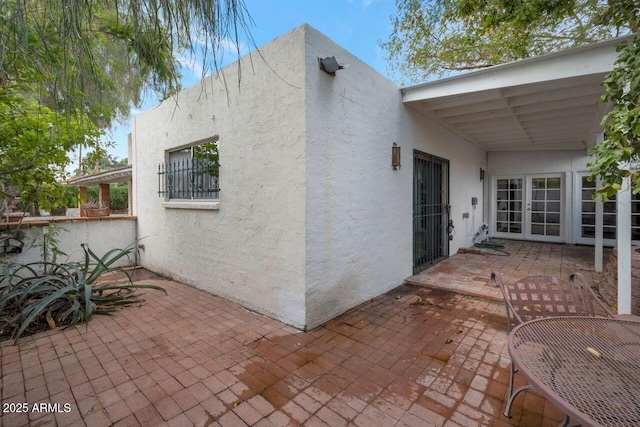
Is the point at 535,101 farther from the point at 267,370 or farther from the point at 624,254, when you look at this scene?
the point at 267,370

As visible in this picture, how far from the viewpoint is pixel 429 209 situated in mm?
6031

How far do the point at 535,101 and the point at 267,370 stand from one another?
5497 mm

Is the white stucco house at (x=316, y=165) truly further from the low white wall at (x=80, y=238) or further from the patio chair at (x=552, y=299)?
the patio chair at (x=552, y=299)

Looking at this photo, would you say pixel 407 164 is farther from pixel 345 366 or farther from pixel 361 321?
pixel 345 366

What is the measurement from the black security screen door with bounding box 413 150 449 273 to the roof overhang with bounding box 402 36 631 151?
970 millimetres

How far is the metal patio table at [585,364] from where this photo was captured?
122 centimetres

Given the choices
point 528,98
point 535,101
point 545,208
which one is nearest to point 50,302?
point 528,98

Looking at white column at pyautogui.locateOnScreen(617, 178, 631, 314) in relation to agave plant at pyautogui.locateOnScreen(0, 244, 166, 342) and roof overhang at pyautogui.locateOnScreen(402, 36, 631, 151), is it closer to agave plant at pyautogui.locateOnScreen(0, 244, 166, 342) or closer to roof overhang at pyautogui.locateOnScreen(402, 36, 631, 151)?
roof overhang at pyautogui.locateOnScreen(402, 36, 631, 151)

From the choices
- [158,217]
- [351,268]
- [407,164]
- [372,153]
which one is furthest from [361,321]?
[158,217]

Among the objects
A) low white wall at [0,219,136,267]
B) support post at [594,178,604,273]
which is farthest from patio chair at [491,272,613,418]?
low white wall at [0,219,136,267]

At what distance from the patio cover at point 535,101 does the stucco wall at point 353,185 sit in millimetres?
768

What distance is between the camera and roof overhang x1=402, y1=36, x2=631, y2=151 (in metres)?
3.36

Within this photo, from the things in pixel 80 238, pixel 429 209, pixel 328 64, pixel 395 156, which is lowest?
pixel 80 238

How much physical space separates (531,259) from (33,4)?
8543 millimetres
